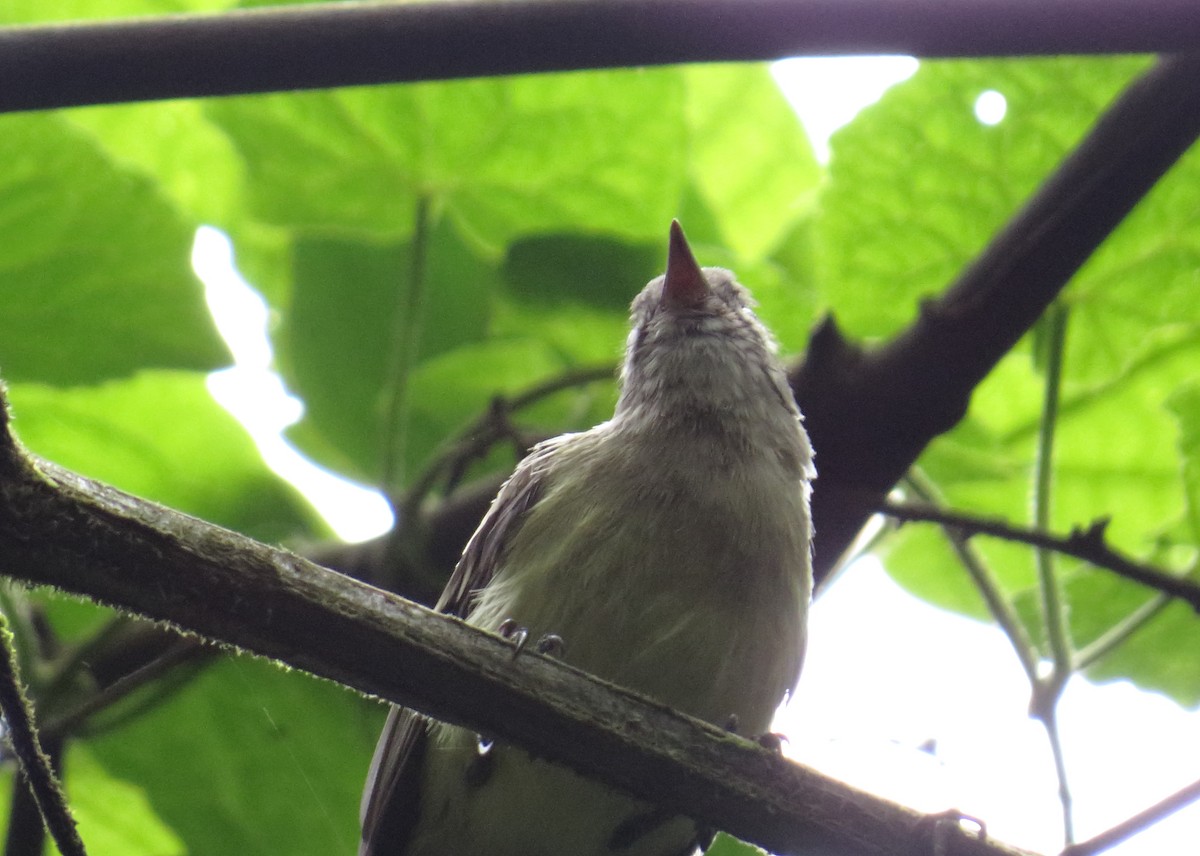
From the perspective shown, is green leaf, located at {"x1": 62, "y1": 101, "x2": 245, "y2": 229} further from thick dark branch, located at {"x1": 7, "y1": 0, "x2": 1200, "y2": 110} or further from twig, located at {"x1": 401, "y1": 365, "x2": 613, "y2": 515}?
thick dark branch, located at {"x1": 7, "y1": 0, "x2": 1200, "y2": 110}

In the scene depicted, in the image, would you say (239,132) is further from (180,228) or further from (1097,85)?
(1097,85)

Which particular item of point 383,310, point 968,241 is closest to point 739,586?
point 968,241

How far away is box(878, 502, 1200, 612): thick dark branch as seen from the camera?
7.52 feet

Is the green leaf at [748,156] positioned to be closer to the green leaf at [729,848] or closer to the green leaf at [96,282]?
the green leaf at [96,282]

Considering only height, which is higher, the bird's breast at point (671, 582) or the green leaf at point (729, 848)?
the bird's breast at point (671, 582)

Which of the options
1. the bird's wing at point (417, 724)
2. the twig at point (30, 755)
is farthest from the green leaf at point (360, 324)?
the twig at point (30, 755)

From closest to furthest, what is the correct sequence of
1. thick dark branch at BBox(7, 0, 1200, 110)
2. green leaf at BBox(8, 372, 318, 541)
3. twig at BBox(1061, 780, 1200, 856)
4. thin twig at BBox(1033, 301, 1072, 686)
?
thick dark branch at BBox(7, 0, 1200, 110)
twig at BBox(1061, 780, 1200, 856)
thin twig at BBox(1033, 301, 1072, 686)
green leaf at BBox(8, 372, 318, 541)

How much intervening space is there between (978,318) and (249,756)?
193 centimetres

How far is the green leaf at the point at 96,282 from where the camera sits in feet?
10.0

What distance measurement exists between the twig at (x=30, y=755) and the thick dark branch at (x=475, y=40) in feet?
2.28

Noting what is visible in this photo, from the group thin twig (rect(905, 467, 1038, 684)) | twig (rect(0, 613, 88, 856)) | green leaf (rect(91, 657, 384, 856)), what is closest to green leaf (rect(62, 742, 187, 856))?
green leaf (rect(91, 657, 384, 856))

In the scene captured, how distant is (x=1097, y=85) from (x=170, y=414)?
230cm

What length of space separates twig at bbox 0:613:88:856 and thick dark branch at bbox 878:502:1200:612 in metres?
1.47

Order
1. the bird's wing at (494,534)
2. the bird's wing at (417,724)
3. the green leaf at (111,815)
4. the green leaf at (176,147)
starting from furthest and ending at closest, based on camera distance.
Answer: the green leaf at (176,147)
the green leaf at (111,815)
the bird's wing at (494,534)
the bird's wing at (417,724)
